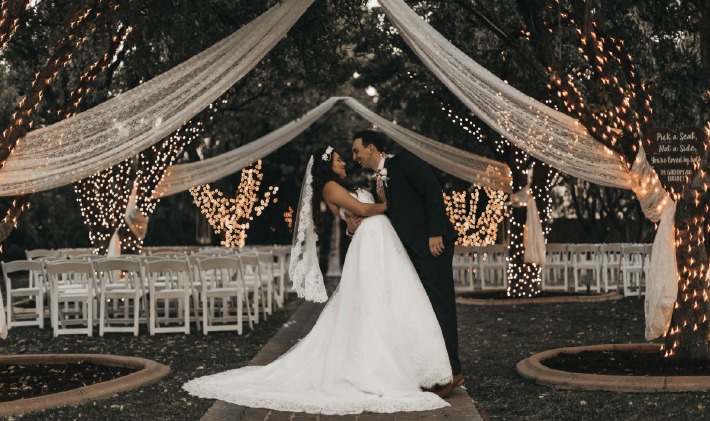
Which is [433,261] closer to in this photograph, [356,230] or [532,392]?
[356,230]

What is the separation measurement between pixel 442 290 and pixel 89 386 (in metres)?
2.72

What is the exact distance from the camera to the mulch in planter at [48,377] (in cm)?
756

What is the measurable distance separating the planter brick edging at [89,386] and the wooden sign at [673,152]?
4529 mm

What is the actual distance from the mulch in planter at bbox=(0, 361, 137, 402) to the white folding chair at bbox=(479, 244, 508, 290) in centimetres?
1180

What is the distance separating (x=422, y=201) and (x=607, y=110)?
11.7 feet

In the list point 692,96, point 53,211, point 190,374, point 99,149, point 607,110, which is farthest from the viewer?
point 53,211

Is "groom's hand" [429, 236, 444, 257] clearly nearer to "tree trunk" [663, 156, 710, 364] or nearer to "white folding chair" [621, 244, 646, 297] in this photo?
"tree trunk" [663, 156, 710, 364]

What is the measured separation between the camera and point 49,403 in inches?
274

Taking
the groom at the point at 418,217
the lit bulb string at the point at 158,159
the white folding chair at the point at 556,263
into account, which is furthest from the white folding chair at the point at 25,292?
the white folding chair at the point at 556,263

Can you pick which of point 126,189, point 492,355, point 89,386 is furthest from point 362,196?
point 126,189

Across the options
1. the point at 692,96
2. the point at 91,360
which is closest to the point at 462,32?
the point at 692,96

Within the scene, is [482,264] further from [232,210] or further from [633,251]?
[232,210]

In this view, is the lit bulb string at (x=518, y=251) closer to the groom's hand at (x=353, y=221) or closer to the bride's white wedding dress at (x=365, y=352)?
the groom's hand at (x=353, y=221)

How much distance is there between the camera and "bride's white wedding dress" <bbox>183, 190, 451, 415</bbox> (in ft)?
22.7
